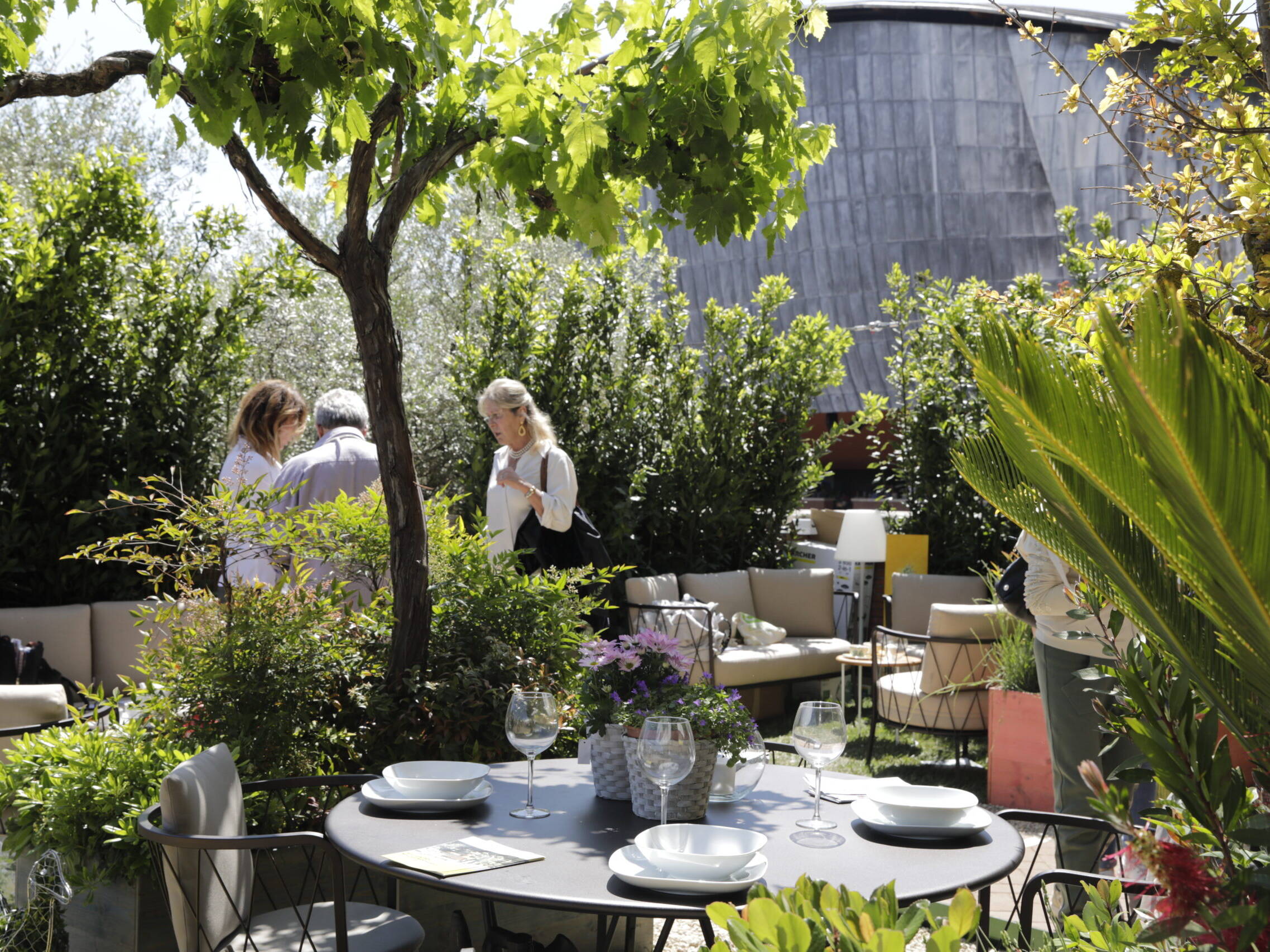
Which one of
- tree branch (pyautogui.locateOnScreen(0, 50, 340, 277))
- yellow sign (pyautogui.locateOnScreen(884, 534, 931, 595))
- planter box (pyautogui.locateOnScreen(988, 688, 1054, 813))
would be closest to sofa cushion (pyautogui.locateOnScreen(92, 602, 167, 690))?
tree branch (pyautogui.locateOnScreen(0, 50, 340, 277))

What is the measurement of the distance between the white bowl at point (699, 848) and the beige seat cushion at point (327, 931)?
2.49 feet

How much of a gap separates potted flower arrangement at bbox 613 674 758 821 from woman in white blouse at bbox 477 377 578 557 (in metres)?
2.59

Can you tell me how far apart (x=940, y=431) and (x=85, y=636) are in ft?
21.3

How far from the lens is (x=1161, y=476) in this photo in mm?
978

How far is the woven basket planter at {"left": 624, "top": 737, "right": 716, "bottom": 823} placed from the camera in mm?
2357

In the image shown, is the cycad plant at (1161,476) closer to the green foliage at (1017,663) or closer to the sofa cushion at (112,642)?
the green foliage at (1017,663)

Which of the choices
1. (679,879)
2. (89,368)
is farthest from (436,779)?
(89,368)

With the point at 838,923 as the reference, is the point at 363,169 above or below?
above

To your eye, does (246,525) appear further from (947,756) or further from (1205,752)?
(947,756)

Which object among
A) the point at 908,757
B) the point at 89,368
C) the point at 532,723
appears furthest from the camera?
the point at 89,368

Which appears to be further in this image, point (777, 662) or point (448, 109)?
point (777, 662)

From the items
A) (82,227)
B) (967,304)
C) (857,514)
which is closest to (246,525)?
(82,227)

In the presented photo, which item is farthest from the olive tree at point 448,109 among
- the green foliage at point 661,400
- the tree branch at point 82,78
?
the green foliage at point 661,400

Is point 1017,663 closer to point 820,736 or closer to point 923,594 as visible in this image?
point 923,594
